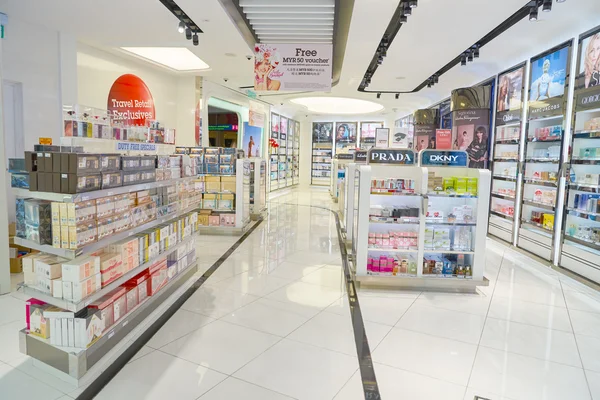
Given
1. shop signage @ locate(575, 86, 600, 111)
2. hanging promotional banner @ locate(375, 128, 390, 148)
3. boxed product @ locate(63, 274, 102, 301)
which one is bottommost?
boxed product @ locate(63, 274, 102, 301)

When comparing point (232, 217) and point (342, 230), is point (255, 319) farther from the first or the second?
point (342, 230)

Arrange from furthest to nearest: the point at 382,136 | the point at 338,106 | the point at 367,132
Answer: the point at 367,132 → the point at 338,106 → the point at 382,136

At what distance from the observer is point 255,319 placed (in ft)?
12.1

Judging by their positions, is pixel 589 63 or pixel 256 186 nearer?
pixel 589 63

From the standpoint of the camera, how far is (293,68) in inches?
229

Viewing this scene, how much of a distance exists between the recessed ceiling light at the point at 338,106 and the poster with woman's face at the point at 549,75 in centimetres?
846

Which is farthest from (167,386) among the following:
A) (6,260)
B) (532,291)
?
(532,291)

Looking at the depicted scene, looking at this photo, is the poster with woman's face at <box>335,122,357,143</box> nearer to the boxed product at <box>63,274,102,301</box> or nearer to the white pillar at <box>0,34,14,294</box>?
the white pillar at <box>0,34,14,294</box>

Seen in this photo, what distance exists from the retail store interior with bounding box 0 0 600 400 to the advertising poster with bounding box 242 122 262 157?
416cm

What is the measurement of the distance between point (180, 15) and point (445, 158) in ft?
13.0

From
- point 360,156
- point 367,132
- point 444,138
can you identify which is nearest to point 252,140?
point 360,156

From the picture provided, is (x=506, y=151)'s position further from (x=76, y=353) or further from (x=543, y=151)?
(x=76, y=353)

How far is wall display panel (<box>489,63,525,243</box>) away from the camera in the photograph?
7.14 m

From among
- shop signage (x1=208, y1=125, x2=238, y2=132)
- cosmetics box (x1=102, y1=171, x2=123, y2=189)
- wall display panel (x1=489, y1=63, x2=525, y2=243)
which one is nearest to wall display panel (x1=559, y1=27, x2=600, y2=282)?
wall display panel (x1=489, y1=63, x2=525, y2=243)
